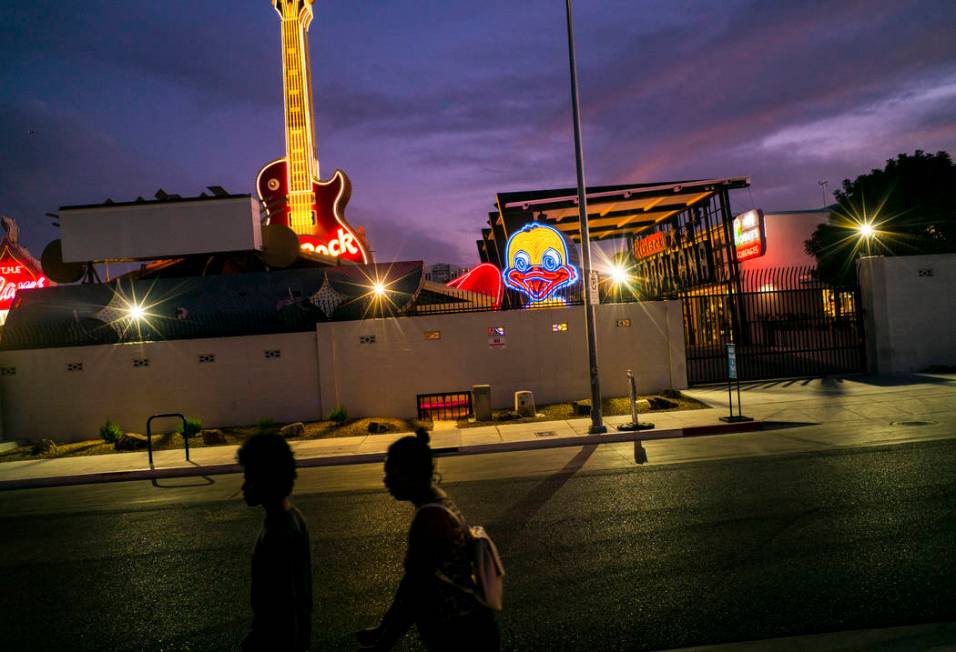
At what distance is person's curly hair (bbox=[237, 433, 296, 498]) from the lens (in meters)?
2.85

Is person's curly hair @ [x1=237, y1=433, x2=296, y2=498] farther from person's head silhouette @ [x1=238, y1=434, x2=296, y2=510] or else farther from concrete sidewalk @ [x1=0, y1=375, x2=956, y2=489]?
concrete sidewalk @ [x1=0, y1=375, x2=956, y2=489]

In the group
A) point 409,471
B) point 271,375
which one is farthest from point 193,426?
point 409,471

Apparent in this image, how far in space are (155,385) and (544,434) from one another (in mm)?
10821

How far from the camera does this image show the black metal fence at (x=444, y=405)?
17.2 m

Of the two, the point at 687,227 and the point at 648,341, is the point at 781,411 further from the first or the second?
the point at 687,227

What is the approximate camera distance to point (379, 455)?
12516 mm

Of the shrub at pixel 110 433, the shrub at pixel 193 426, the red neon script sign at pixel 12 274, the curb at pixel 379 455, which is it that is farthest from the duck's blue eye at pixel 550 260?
the red neon script sign at pixel 12 274

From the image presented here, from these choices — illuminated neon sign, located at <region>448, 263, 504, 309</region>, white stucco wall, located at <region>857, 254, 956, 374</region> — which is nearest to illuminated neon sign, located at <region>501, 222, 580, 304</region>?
white stucco wall, located at <region>857, 254, 956, 374</region>

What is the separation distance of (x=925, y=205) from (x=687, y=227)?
11564mm

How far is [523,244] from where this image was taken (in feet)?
69.3

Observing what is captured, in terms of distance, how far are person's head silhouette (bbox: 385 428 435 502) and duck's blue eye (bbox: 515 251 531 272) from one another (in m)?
18.0

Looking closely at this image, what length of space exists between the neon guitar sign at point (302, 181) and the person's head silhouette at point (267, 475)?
2394 cm

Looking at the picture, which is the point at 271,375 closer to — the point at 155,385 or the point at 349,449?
the point at 155,385

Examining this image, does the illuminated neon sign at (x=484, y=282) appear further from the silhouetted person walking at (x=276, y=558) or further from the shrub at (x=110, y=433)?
the silhouetted person walking at (x=276, y=558)
